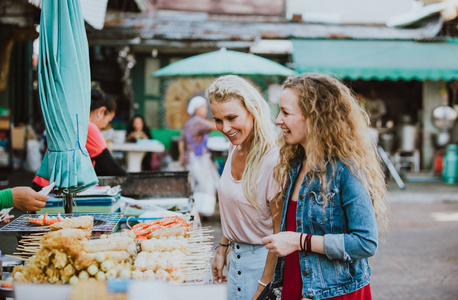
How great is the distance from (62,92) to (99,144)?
1421mm

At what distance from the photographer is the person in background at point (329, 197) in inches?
81.5

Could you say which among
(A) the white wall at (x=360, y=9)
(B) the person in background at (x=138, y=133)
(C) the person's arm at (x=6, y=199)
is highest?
(A) the white wall at (x=360, y=9)

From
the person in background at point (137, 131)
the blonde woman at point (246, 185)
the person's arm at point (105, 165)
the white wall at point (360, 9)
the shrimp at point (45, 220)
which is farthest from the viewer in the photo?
the white wall at point (360, 9)

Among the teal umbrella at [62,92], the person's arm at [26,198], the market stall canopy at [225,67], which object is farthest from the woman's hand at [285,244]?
the market stall canopy at [225,67]

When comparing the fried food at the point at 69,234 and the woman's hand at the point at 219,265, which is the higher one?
the fried food at the point at 69,234

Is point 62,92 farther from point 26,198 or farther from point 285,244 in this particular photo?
point 285,244

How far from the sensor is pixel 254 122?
287 cm

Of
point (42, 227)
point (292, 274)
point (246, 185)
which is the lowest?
point (292, 274)

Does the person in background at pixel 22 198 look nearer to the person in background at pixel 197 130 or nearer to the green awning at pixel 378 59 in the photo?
the person in background at pixel 197 130

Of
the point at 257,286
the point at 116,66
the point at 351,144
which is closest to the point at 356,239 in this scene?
the point at 351,144

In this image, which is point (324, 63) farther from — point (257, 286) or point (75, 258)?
point (75, 258)

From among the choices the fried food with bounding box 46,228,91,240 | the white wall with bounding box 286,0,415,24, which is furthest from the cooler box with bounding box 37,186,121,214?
the white wall with bounding box 286,0,415,24

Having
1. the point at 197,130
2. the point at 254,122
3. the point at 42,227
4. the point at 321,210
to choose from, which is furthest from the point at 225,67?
the point at 321,210

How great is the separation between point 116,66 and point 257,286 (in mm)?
15349
